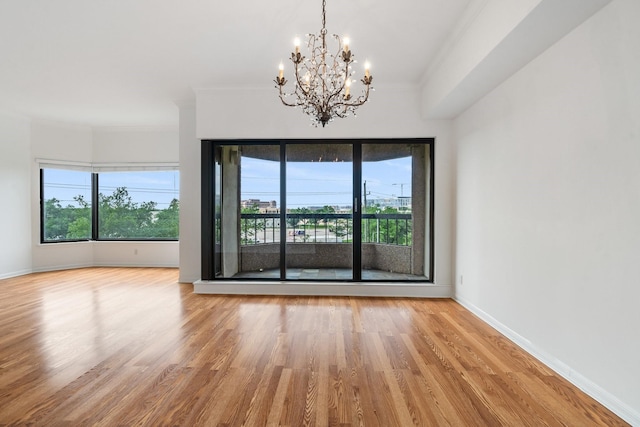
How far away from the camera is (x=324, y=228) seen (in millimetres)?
4727

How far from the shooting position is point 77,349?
2.73 metres

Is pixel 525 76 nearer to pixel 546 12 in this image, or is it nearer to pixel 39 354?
pixel 546 12

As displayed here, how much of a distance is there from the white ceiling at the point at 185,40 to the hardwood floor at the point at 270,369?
273cm

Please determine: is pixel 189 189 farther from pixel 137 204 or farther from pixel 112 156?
pixel 112 156

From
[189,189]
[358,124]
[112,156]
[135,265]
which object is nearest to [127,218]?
[135,265]

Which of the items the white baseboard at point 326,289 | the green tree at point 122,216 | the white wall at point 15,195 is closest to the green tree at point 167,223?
the green tree at point 122,216

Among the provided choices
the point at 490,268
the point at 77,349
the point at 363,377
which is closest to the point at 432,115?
the point at 490,268

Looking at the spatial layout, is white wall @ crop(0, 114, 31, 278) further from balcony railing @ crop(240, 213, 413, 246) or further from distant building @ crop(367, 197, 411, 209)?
distant building @ crop(367, 197, 411, 209)

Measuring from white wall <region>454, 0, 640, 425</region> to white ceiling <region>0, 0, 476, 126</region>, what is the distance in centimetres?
99

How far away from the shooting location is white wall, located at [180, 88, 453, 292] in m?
4.44

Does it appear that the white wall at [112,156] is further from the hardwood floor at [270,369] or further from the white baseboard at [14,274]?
the hardwood floor at [270,369]

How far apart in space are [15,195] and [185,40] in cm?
484

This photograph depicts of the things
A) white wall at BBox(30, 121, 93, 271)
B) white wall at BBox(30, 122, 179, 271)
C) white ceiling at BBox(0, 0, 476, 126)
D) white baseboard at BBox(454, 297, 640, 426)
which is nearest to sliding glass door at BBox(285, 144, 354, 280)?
white ceiling at BBox(0, 0, 476, 126)

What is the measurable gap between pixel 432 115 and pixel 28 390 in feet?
14.8
